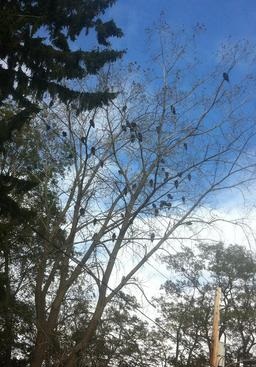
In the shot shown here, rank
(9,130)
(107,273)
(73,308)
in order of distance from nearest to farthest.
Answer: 1. (9,130)
2. (107,273)
3. (73,308)

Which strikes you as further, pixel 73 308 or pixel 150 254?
pixel 73 308

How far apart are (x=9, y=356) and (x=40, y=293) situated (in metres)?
9.23

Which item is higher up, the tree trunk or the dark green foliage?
the dark green foliage

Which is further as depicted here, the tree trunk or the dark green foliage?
the tree trunk

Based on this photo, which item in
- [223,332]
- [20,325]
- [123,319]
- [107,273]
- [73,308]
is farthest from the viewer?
[223,332]

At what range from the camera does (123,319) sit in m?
14.1

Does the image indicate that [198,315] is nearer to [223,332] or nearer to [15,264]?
[223,332]

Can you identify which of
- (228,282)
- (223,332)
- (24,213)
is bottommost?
(24,213)

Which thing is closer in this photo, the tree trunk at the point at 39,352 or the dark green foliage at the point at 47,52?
the dark green foliage at the point at 47,52

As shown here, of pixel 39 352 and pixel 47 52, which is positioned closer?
pixel 47 52

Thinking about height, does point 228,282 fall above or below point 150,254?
above

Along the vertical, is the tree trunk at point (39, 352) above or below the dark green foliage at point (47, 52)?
below

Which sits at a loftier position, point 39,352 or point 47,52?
point 47,52

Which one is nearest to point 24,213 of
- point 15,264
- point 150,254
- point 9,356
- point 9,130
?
point 9,130
